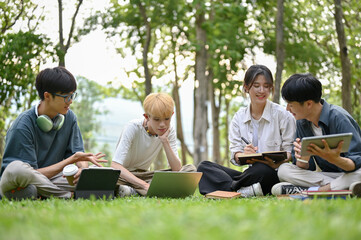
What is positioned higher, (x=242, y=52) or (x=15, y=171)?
(x=242, y=52)

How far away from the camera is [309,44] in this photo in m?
11.4

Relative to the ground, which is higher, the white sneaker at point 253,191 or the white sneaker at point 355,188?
the white sneaker at point 355,188

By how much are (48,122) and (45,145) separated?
29 centimetres


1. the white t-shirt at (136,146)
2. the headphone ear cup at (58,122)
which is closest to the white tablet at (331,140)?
the white t-shirt at (136,146)

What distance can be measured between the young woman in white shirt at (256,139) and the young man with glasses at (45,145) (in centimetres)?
150

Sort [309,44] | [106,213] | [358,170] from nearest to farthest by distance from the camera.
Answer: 1. [106,213]
2. [358,170]
3. [309,44]

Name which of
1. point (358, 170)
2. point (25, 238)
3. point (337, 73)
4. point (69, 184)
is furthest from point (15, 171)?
point (337, 73)

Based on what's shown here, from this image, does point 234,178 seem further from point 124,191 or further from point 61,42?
point 61,42

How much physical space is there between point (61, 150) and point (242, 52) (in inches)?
305

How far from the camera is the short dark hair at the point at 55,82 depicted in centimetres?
468

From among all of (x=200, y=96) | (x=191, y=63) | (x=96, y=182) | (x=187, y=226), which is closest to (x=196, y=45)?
(x=200, y=96)

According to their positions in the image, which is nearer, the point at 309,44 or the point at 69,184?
the point at 69,184

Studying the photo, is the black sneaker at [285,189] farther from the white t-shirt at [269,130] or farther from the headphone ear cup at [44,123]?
the headphone ear cup at [44,123]

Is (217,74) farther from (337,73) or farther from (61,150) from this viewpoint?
(61,150)
